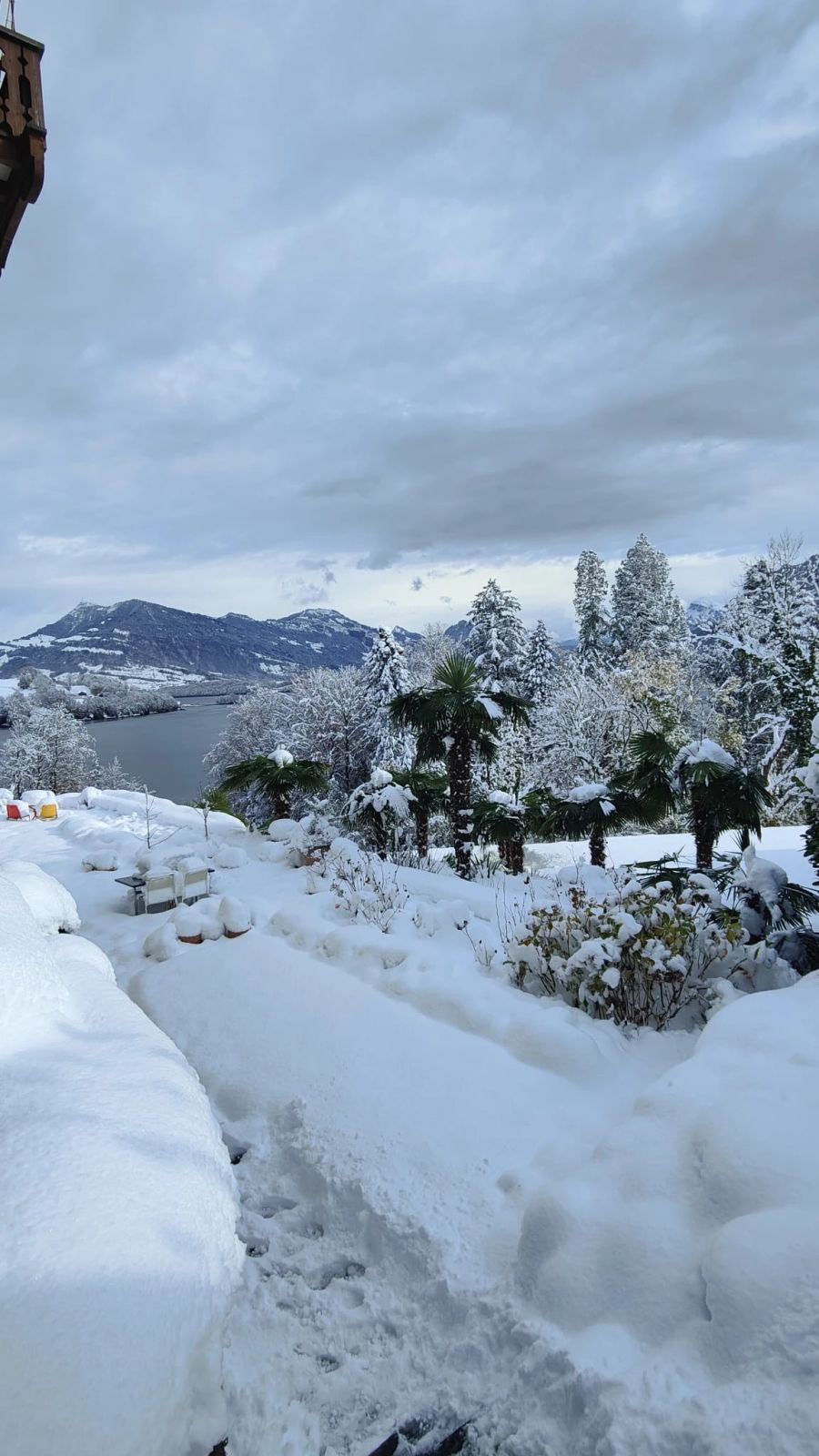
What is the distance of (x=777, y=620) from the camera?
4684 mm

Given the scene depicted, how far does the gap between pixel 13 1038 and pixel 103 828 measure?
8.87 m

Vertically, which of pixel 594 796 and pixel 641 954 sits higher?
pixel 594 796

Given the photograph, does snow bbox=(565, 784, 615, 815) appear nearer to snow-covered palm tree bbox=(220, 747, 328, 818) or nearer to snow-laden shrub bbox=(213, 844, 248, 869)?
snow-covered palm tree bbox=(220, 747, 328, 818)

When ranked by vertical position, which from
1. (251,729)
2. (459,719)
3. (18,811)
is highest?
(459,719)

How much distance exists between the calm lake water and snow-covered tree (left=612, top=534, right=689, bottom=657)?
2283cm

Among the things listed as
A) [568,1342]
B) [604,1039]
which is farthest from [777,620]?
[568,1342]

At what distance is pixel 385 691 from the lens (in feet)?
64.1

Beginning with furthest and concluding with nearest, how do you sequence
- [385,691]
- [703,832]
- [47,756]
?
[47,756] < [385,691] < [703,832]

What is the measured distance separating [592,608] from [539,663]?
271 inches

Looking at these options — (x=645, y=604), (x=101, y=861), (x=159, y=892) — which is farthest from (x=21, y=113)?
(x=645, y=604)

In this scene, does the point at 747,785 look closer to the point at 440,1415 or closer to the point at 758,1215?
the point at 758,1215

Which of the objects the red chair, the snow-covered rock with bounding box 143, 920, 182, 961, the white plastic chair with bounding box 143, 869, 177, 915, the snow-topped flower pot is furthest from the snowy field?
the red chair

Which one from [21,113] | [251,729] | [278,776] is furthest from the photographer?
[251,729]

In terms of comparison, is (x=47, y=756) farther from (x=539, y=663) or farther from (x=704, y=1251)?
(x=704, y=1251)
